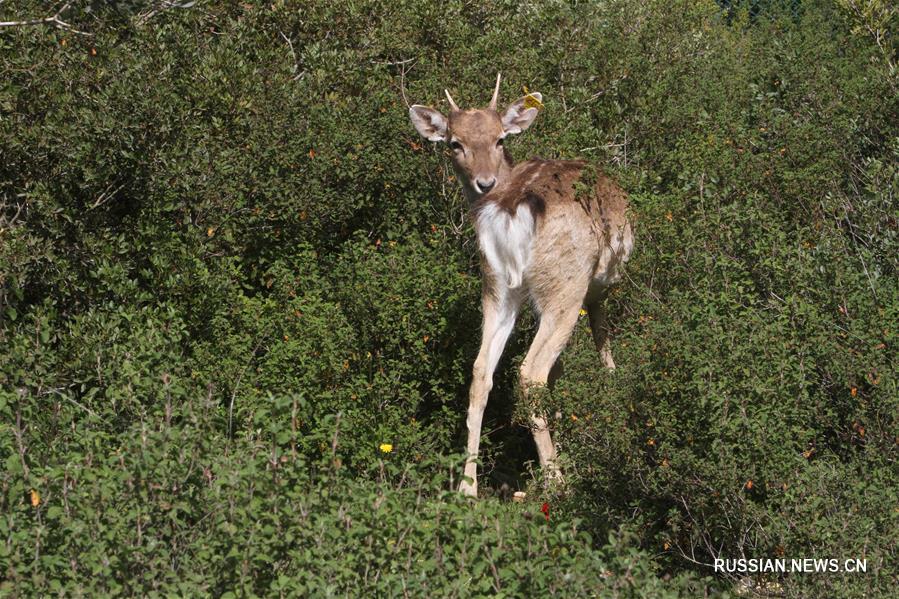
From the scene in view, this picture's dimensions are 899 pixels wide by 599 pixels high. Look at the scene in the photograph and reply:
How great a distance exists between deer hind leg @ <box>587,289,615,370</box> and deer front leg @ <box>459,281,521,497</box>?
1.01 meters

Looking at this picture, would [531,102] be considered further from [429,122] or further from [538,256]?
[538,256]

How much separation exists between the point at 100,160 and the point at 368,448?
8.55 ft

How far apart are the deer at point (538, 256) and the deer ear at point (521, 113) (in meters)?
0.54

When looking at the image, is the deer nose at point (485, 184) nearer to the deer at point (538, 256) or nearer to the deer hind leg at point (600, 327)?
the deer at point (538, 256)

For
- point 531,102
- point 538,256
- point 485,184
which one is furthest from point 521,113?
point 538,256

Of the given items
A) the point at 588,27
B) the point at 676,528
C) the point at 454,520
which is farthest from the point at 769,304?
→ the point at 588,27

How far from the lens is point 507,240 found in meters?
7.81

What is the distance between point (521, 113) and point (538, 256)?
162cm

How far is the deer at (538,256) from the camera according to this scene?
786cm

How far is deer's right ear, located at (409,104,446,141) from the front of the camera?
895 cm

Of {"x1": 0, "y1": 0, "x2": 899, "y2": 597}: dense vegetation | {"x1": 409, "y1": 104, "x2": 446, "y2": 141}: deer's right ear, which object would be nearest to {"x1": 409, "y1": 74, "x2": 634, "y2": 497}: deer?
{"x1": 0, "y1": 0, "x2": 899, "y2": 597}: dense vegetation

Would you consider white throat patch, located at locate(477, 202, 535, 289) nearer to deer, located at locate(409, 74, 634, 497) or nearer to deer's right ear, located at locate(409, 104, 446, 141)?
deer, located at locate(409, 74, 634, 497)

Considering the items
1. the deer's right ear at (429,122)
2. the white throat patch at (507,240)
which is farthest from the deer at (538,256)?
the deer's right ear at (429,122)

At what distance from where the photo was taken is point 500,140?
8.80 m
